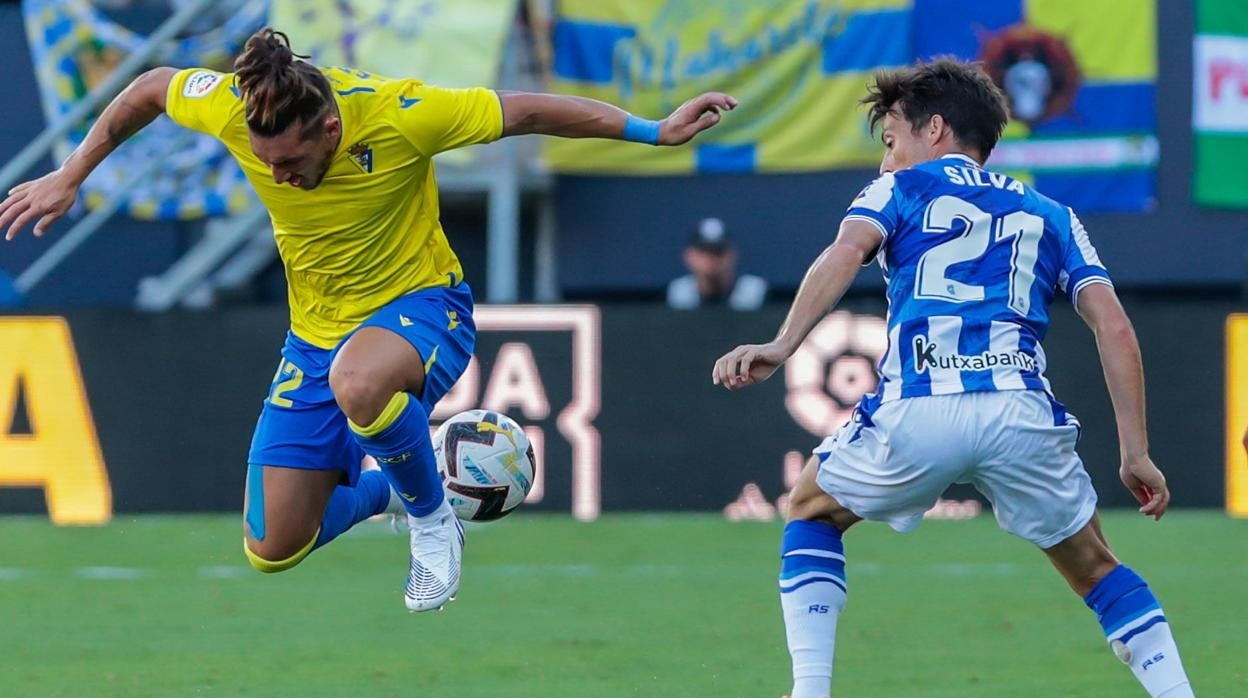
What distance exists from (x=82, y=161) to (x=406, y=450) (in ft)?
4.28

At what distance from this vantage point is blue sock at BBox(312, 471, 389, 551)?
6977 millimetres

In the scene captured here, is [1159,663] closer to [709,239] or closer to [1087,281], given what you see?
[1087,281]

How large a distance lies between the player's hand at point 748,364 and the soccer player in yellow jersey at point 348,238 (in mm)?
1098

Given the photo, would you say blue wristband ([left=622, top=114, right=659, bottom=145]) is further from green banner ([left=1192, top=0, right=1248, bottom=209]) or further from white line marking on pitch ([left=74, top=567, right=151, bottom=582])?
green banner ([left=1192, top=0, right=1248, bottom=209])

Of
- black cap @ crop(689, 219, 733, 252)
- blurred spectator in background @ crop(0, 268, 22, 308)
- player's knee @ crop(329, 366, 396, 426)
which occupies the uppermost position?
player's knee @ crop(329, 366, 396, 426)

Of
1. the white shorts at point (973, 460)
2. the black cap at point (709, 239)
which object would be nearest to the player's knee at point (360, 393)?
the white shorts at point (973, 460)

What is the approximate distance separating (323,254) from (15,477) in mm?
6546

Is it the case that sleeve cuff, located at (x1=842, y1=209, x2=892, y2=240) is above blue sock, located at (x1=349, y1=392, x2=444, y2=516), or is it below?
→ above

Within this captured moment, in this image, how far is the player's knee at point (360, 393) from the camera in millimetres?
6215

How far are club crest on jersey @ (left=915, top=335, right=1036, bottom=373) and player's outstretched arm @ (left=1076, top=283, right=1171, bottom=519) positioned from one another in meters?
0.22

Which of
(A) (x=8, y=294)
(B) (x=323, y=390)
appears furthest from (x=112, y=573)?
(A) (x=8, y=294)

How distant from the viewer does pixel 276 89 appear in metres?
5.92

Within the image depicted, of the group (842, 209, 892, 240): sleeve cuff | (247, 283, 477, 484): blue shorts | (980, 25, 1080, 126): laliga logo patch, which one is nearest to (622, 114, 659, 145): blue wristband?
(842, 209, 892, 240): sleeve cuff

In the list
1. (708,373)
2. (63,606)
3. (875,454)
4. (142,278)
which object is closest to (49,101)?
(142,278)
